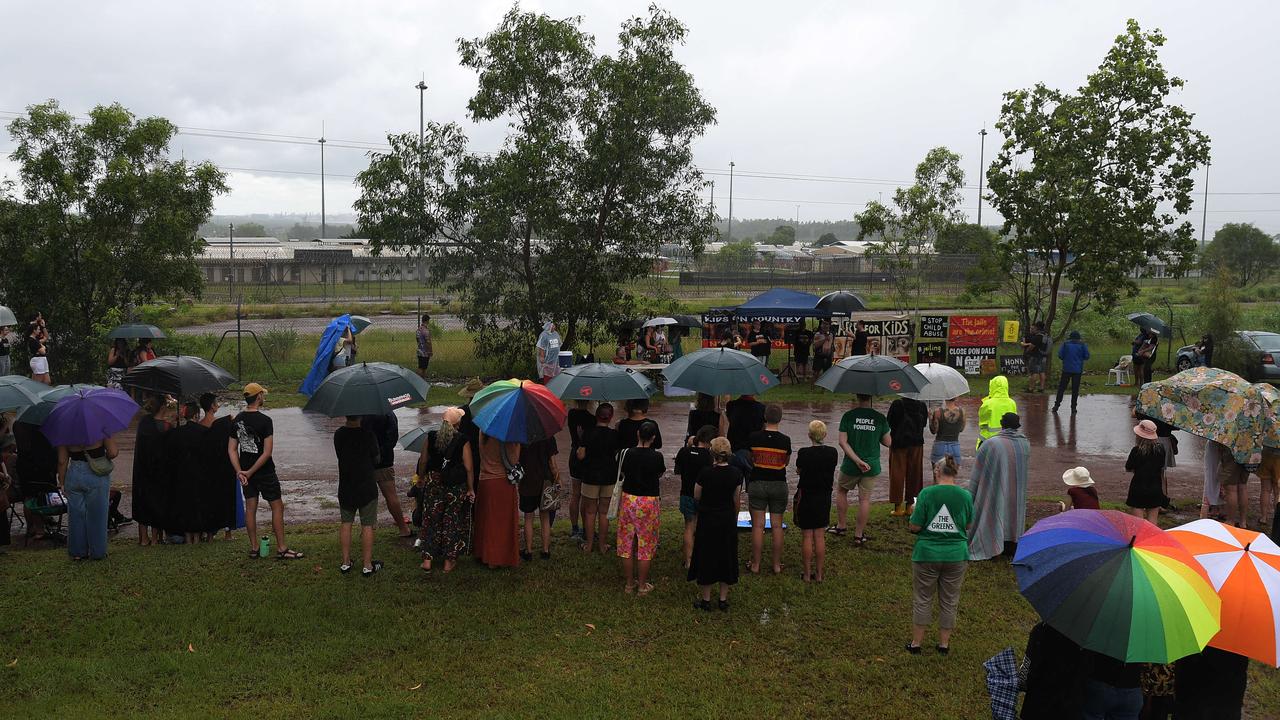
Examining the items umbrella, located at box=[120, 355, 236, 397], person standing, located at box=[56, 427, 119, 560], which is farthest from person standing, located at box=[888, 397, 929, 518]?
person standing, located at box=[56, 427, 119, 560]

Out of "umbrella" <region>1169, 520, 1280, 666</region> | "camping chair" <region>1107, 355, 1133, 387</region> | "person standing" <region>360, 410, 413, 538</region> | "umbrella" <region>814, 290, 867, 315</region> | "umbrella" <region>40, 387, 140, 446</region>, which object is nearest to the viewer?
"umbrella" <region>1169, 520, 1280, 666</region>

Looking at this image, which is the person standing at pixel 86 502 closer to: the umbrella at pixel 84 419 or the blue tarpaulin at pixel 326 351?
the umbrella at pixel 84 419

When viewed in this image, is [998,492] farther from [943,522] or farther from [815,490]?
[943,522]

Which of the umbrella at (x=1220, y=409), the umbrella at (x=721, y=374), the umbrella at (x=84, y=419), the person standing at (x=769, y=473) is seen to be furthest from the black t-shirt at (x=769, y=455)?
the umbrella at (x=84, y=419)

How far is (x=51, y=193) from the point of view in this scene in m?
18.1

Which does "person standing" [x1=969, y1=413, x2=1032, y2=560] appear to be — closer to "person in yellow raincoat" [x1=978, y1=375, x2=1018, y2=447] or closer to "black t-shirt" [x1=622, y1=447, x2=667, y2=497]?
"person in yellow raincoat" [x1=978, y1=375, x2=1018, y2=447]

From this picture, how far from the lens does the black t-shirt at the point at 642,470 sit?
8.35m

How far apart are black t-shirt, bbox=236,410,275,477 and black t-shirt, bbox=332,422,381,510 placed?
31.7 inches

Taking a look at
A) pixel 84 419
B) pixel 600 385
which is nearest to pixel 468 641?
pixel 600 385

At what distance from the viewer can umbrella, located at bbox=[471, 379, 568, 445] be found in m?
8.33

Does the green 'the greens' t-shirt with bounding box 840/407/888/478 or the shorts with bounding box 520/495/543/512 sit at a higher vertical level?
the green 'the greens' t-shirt with bounding box 840/407/888/478

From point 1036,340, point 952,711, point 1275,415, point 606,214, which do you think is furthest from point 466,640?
point 1036,340

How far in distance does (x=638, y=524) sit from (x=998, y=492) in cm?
370

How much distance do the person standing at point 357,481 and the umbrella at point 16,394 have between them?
11.5 feet
